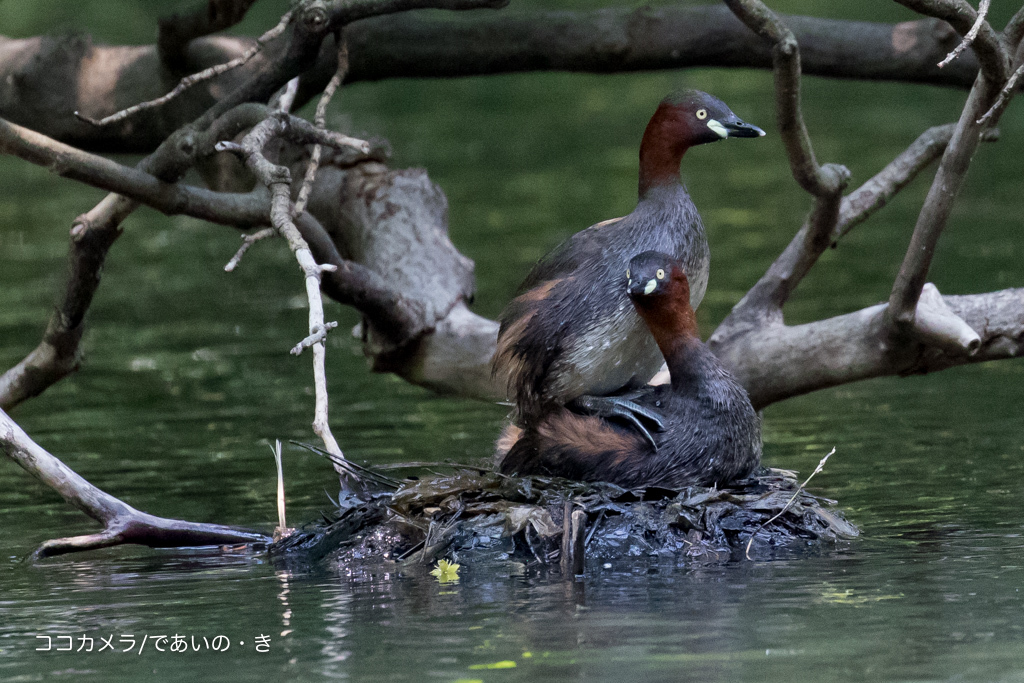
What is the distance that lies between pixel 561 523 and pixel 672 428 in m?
0.65

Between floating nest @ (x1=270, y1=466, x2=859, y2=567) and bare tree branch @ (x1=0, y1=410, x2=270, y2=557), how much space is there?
0.52 meters

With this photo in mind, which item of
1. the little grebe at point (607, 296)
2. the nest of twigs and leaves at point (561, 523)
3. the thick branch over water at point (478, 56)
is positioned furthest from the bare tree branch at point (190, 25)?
the nest of twigs and leaves at point (561, 523)

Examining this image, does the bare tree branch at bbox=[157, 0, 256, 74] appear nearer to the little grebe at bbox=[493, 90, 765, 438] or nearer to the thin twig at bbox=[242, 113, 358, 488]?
the thin twig at bbox=[242, 113, 358, 488]

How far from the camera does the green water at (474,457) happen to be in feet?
14.0

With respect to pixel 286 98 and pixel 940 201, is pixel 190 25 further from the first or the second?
pixel 940 201

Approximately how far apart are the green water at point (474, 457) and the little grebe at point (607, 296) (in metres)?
0.99

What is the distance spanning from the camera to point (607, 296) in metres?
5.95

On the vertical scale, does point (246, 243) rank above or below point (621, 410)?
above

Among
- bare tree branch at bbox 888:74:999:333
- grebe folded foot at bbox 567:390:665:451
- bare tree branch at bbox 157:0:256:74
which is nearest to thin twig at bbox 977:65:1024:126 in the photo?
bare tree branch at bbox 888:74:999:333

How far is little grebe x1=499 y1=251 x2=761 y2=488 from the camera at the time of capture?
5711 mm

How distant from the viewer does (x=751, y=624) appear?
175 inches

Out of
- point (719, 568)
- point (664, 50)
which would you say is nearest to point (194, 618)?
point (719, 568)

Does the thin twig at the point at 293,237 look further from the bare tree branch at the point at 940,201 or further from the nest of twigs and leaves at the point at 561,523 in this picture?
the bare tree branch at the point at 940,201

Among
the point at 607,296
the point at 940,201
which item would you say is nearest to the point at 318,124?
the point at 607,296
